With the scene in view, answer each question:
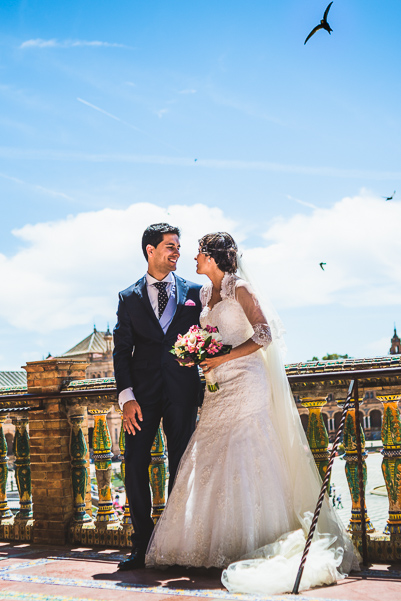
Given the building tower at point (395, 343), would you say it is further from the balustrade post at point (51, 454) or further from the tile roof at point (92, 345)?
the balustrade post at point (51, 454)

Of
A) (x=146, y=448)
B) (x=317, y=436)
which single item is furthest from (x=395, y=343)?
(x=146, y=448)

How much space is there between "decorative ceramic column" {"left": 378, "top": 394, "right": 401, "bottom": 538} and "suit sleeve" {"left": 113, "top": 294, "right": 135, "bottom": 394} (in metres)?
1.66

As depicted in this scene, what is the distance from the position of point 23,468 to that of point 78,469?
21.7 inches

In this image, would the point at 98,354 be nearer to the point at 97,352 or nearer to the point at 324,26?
the point at 97,352

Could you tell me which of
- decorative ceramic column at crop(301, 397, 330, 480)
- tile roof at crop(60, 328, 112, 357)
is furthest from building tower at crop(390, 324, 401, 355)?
decorative ceramic column at crop(301, 397, 330, 480)

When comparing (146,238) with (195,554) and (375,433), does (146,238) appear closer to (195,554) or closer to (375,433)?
(195,554)

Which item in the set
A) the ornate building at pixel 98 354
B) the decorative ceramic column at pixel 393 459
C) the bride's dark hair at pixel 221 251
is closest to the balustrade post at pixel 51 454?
the bride's dark hair at pixel 221 251

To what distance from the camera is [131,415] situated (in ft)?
14.1

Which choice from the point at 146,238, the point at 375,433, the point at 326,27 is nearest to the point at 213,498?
the point at 146,238

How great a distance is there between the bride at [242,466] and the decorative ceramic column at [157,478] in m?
0.69

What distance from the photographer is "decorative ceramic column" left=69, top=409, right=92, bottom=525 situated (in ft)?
17.5

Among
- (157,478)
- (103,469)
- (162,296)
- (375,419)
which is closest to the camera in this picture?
(162,296)

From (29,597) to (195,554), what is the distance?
97 cm

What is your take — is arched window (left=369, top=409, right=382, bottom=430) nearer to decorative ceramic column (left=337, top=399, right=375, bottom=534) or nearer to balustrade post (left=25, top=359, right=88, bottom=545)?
balustrade post (left=25, top=359, right=88, bottom=545)
